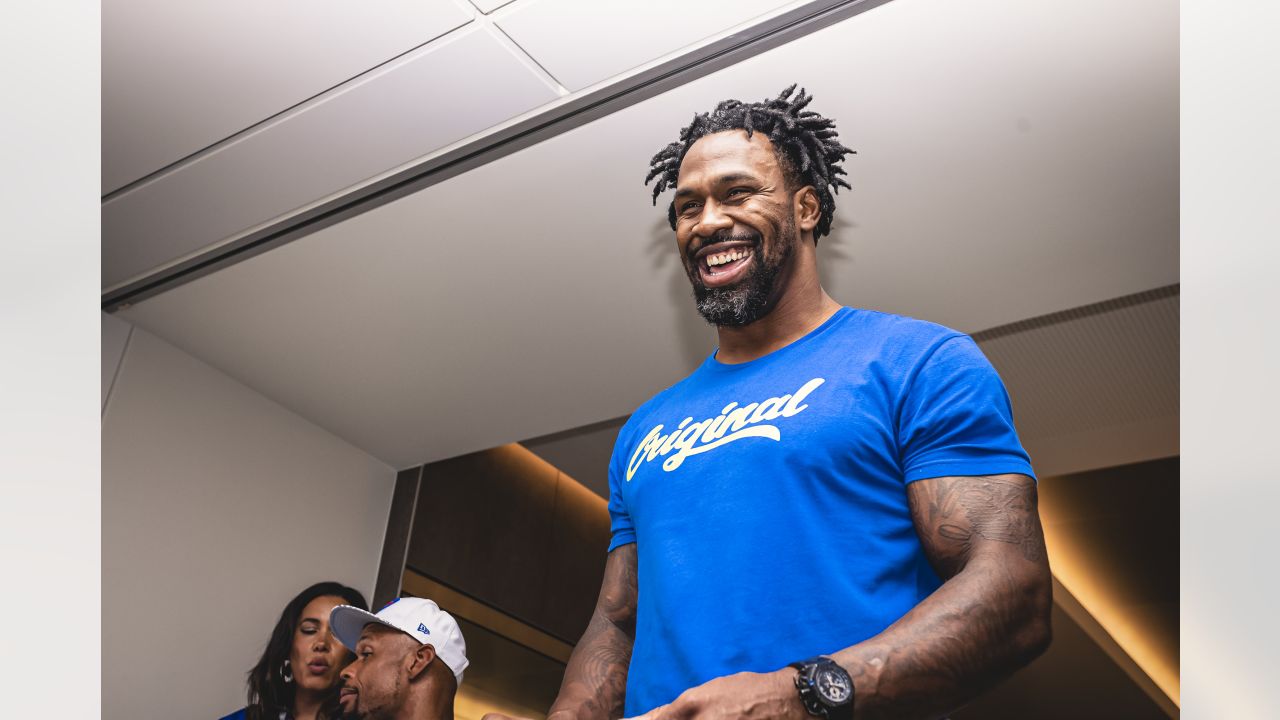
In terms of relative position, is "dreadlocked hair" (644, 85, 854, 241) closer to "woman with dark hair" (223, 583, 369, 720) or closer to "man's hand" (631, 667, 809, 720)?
"man's hand" (631, 667, 809, 720)

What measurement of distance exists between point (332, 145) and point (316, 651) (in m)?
A: 1.50

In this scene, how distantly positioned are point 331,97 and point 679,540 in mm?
1444

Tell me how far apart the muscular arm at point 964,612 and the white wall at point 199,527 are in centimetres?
246

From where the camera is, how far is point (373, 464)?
395 cm

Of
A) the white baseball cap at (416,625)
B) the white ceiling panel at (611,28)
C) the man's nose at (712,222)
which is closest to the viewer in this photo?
the man's nose at (712,222)

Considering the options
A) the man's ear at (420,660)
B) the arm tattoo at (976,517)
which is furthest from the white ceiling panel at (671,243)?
the arm tattoo at (976,517)

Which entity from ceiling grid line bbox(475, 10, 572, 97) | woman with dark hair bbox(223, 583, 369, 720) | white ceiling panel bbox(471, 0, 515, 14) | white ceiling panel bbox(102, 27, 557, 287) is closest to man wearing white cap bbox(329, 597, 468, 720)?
woman with dark hair bbox(223, 583, 369, 720)

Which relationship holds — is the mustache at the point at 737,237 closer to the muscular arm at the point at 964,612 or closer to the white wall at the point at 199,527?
the muscular arm at the point at 964,612

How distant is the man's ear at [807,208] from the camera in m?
1.53

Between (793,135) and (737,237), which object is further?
(793,135)

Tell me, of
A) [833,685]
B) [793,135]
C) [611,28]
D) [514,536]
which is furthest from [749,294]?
[514,536]

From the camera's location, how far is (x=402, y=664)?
276 centimetres

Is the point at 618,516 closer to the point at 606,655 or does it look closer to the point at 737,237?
the point at 606,655
